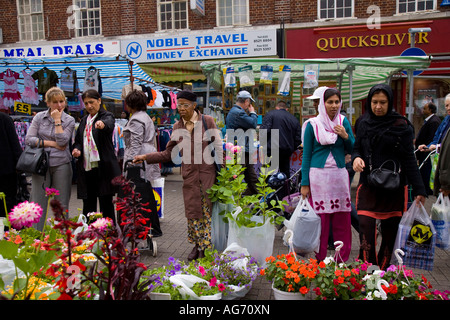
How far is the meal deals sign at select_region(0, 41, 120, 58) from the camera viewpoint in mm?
15273

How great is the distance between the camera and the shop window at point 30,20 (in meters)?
16.3

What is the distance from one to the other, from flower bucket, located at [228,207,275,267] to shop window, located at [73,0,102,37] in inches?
574

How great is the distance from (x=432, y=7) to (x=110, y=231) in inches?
575

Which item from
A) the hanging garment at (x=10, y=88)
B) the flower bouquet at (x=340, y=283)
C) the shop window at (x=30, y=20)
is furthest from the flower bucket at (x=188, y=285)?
the shop window at (x=30, y=20)

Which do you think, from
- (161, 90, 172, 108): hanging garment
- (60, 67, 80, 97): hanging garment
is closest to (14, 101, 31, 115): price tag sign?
(60, 67, 80, 97): hanging garment

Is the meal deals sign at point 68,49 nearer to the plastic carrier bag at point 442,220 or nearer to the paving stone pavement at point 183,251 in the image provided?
the paving stone pavement at point 183,251

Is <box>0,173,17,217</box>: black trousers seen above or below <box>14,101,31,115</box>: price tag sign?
below

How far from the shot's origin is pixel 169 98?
37.1 feet

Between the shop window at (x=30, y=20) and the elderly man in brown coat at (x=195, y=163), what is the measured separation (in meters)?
15.3

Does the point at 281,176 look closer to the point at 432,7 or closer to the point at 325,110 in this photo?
the point at 325,110

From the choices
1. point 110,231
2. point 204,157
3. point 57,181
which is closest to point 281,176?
point 204,157

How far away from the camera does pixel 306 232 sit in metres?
3.40

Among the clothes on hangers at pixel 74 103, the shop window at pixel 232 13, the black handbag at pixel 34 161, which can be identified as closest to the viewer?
the black handbag at pixel 34 161

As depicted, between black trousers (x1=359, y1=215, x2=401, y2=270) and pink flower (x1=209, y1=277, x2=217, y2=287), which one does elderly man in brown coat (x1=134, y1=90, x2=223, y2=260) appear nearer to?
pink flower (x1=209, y1=277, x2=217, y2=287)
